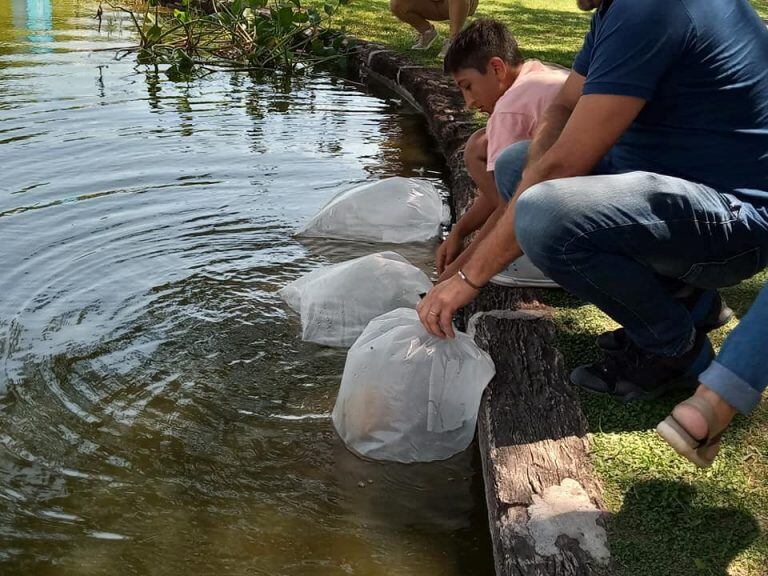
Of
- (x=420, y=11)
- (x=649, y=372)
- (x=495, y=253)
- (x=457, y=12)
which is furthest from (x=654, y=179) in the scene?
(x=420, y=11)

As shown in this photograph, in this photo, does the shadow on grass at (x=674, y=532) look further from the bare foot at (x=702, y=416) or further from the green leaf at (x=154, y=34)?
the green leaf at (x=154, y=34)

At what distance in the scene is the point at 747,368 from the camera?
194 cm

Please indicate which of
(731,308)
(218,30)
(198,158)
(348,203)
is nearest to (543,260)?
(731,308)

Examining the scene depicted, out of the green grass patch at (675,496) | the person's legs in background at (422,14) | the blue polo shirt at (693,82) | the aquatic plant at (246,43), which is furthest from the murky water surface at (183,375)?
the person's legs in background at (422,14)

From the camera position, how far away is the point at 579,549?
2.03 metres

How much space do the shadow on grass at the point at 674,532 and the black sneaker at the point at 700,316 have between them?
0.60 metres

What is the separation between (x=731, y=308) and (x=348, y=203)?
6.77 feet

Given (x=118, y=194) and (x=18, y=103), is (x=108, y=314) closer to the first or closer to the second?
(x=118, y=194)

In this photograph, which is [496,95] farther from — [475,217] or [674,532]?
[674,532]

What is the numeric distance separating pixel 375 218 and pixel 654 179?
2445 millimetres

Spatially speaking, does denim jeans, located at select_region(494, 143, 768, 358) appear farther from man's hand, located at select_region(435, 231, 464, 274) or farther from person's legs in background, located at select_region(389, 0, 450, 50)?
person's legs in background, located at select_region(389, 0, 450, 50)

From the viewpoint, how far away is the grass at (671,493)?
202 cm

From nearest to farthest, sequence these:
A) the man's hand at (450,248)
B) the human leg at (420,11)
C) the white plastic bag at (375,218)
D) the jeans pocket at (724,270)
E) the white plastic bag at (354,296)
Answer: the jeans pocket at (724,270), the man's hand at (450,248), the white plastic bag at (354,296), the white plastic bag at (375,218), the human leg at (420,11)

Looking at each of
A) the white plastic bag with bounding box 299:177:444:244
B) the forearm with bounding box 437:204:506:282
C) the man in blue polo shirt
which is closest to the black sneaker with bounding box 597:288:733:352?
the man in blue polo shirt
